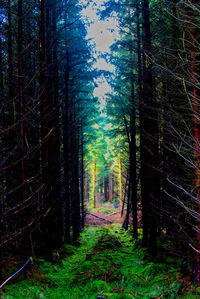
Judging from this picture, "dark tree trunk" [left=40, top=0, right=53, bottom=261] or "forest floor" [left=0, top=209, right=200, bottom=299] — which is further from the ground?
"dark tree trunk" [left=40, top=0, right=53, bottom=261]

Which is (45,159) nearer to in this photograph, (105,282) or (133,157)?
(105,282)

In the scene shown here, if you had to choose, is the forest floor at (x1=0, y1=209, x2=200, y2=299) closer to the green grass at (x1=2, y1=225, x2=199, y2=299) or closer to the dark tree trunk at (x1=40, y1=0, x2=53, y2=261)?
the green grass at (x1=2, y1=225, x2=199, y2=299)

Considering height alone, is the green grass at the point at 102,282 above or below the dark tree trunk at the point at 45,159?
below

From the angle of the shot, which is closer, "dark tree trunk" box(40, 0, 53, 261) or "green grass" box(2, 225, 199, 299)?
"green grass" box(2, 225, 199, 299)

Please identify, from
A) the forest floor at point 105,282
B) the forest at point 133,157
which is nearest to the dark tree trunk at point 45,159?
the forest at point 133,157

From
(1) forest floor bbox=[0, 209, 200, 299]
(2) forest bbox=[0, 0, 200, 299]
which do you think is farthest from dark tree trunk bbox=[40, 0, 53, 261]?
(1) forest floor bbox=[0, 209, 200, 299]

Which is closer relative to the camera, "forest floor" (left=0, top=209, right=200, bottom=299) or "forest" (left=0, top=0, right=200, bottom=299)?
"forest floor" (left=0, top=209, right=200, bottom=299)

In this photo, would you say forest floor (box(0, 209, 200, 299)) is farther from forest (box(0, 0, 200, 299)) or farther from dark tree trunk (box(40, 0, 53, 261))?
dark tree trunk (box(40, 0, 53, 261))

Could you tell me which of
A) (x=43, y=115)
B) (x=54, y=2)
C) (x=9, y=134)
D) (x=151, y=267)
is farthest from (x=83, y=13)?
(x=151, y=267)

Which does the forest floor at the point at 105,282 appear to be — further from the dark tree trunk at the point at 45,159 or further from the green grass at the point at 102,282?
the dark tree trunk at the point at 45,159

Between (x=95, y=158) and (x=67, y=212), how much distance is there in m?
26.2

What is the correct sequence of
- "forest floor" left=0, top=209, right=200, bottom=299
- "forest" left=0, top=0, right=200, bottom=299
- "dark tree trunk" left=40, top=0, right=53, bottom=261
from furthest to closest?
1. "dark tree trunk" left=40, top=0, right=53, bottom=261
2. "forest" left=0, top=0, right=200, bottom=299
3. "forest floor" left=0, top=209, right=200, bottom=299

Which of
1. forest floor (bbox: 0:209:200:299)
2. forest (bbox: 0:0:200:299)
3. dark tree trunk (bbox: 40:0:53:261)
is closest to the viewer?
forest floor (bbox: 0:209:200:299)

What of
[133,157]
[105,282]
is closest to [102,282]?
[105,282]
